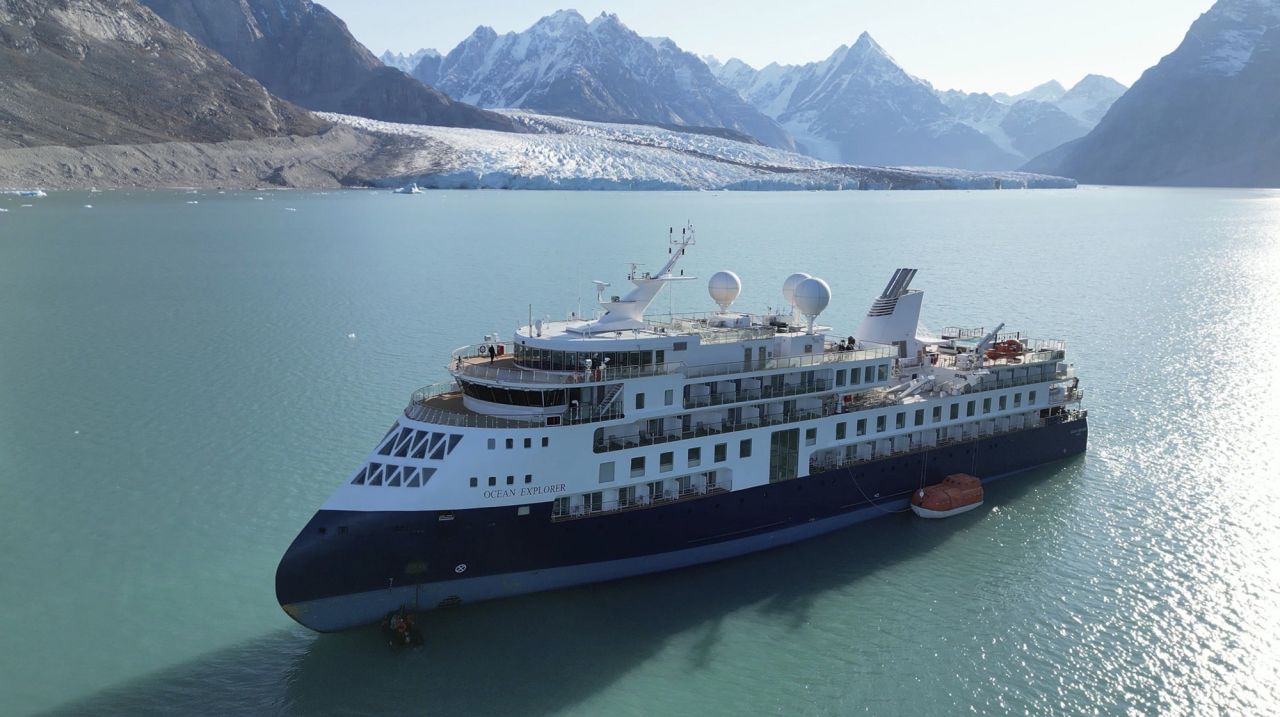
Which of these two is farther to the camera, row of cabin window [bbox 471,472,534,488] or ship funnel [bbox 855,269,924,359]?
ship funnel [bbox 855,269,924,359]

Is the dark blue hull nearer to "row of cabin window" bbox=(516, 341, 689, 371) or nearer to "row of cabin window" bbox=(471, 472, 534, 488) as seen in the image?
"row of cabin window" bbox=(471, 472, 534, 488)

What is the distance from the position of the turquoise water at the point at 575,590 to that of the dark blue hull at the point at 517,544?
2.29ft

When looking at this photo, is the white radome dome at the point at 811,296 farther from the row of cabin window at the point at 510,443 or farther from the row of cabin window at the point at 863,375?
the row of cabin window at the point at 510,443

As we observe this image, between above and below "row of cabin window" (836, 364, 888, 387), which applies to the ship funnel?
above

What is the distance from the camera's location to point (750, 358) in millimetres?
26875

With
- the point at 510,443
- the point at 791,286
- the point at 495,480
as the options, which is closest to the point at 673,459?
the point at 510,443

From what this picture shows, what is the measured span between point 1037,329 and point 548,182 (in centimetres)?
12370

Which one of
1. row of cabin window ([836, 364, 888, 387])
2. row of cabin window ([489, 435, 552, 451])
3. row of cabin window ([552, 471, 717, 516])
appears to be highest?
row of cabin window ([836, 364, 888, 387])

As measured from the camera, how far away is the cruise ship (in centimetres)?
2147

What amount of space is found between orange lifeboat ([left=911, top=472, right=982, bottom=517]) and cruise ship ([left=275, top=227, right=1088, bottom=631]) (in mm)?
568

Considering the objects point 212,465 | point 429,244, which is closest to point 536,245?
point 429,244

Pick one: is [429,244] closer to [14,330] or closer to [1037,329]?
[14,330]

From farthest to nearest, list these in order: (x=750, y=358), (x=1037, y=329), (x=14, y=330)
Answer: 1. (x=1037, y=329)
2. (x=14, y=330)
3. (x=750, y=358)

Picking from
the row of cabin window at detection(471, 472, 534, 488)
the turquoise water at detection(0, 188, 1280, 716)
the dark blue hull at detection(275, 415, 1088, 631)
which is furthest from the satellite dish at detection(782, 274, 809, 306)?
the row of cabin window at detection(471, 472, 534, 488)
